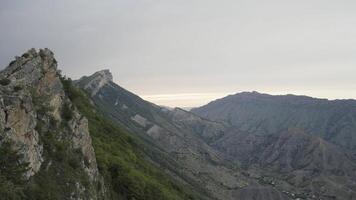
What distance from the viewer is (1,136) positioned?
3250 centimetres

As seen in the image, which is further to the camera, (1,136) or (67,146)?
(67,146)

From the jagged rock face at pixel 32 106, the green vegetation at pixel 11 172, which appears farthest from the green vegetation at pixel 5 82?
the green vegetation at pixel 11 172

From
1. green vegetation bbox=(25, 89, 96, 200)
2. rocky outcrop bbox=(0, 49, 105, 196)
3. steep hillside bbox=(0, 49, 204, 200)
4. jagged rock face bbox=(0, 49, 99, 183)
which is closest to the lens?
steep hillside bbox=(0, 49, 204, 200)

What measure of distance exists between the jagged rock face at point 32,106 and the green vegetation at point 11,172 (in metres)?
0.91

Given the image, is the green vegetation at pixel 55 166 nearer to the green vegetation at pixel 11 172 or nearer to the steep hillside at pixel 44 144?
the steep hillside at pixel 44 144

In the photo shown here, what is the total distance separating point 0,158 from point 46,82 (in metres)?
20.0

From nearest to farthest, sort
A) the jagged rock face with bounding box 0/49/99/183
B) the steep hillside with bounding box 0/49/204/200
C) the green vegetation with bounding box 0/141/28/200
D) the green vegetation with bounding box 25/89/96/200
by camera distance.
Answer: the green vegetation with bounding box 0/141/28/200 < the steep hillside with bounding box 0/49/204/200 < the jagged rock face with bounding box 0/49/99/183 < the green vegetation with bounding box 25/89/96/200

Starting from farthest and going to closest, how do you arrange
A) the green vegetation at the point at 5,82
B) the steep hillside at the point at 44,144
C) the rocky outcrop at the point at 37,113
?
the green vegetation at the point at 5,82 < the rocky outcrop at the point at 37,113 < the steep hillside at the point at 44,144

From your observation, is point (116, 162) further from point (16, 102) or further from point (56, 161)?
point (16, 102)

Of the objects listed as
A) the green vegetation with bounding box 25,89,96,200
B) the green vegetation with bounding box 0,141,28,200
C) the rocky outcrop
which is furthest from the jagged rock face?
the green vegetation with bounding box 0,141,28,200

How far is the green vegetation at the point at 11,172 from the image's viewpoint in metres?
29.3

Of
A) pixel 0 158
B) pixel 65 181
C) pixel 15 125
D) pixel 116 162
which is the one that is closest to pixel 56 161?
pixel 65 181

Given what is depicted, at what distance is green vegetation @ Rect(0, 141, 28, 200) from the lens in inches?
1155

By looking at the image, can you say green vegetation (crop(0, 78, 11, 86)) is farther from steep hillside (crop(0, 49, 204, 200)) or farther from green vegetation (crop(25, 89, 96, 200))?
green vegetation (crop(25, 89, 96, 200))
